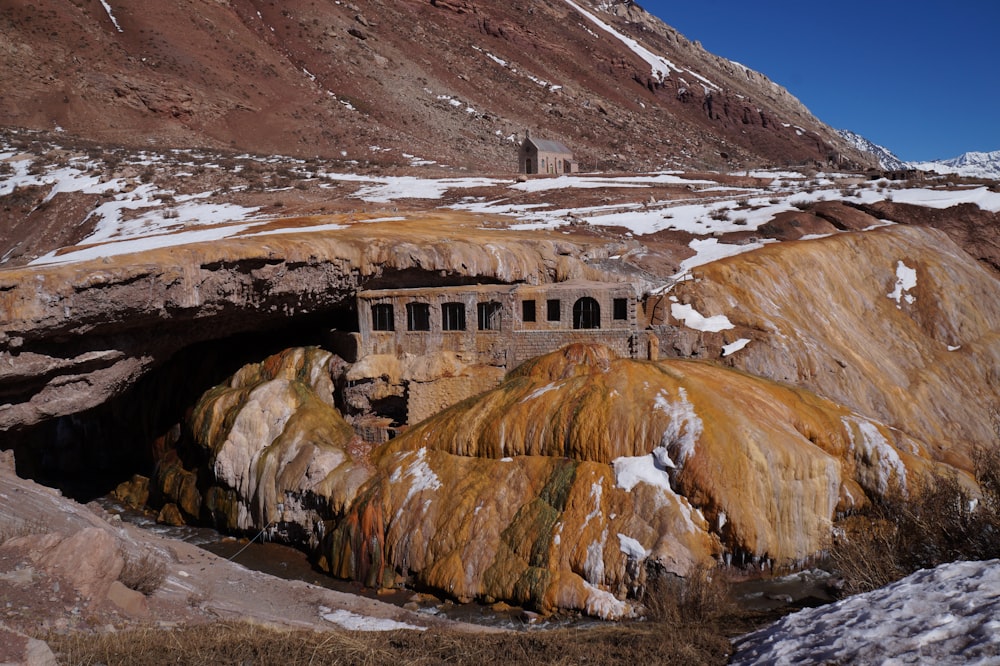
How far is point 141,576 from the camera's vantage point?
1678cm

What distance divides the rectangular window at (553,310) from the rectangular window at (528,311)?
534 millimetres

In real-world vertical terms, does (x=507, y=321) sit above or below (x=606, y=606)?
above

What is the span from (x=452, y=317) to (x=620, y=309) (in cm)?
624

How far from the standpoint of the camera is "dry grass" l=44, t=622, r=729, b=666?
38.6 ft

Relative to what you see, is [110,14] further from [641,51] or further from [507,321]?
[641,51]

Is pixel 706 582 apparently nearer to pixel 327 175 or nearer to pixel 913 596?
pixel 913 596

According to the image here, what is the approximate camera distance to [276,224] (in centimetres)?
3666

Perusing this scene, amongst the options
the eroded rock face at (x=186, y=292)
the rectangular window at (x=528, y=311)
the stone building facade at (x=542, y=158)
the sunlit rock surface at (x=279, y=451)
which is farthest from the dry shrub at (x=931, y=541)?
the stone building facade at (x=542, y=158)

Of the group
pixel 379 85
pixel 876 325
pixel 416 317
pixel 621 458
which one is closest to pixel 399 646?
pixel 621 458

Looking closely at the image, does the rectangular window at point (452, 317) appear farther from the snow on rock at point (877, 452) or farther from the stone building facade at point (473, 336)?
the snow on rock at point (877, 452)

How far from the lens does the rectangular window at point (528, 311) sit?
97.9 ft

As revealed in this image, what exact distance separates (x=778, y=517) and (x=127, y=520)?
23.3 m

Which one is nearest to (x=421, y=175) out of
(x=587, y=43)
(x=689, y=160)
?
(x=689, y=160)

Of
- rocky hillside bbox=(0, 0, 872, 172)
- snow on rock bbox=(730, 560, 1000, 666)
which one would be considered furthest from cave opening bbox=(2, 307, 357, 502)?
rocky hillside bbox=(0, 0, 872, 172)
